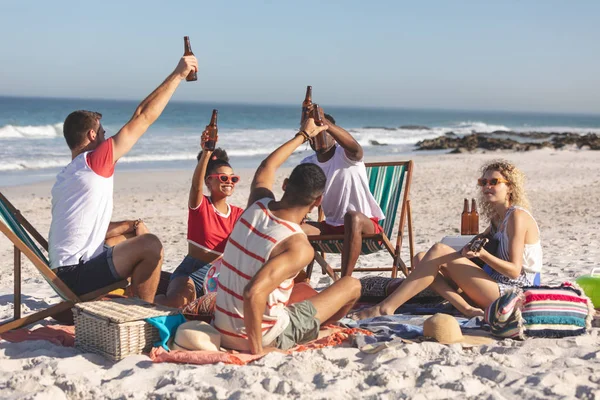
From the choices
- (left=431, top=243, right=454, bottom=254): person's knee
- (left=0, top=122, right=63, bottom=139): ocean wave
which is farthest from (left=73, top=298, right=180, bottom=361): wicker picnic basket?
(left=0, top=122, right=63, bottom=139): ocean wave

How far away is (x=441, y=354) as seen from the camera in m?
3.48

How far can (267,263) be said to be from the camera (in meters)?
3.23

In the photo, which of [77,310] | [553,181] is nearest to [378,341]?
[77,310]

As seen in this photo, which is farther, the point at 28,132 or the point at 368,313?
the point at 28,132

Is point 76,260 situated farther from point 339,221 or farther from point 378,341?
point 339,221

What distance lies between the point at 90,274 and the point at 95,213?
31 centimetres

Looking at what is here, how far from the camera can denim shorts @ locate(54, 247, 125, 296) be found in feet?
12.5

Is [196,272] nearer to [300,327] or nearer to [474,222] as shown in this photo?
[300,327]

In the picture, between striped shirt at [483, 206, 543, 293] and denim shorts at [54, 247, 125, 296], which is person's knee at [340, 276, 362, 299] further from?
denim shorts at [54, 247, 125, 296]

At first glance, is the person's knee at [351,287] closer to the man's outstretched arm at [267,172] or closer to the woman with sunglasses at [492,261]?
the woman with sunglasses at [492,261]

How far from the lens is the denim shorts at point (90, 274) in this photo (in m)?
3.82

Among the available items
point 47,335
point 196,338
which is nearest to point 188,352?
point 196,338

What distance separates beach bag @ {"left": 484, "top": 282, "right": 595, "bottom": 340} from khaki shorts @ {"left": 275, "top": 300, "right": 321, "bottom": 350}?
903 mm

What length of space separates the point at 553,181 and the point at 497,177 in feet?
32.3
